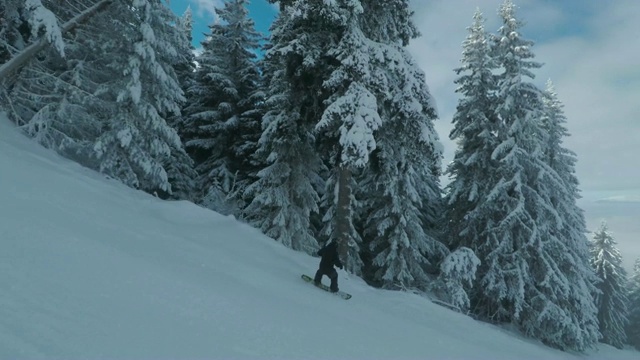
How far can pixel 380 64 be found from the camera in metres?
13.7

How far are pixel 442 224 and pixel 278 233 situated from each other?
37.3ft

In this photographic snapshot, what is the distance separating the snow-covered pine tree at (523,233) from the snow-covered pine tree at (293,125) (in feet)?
29.7

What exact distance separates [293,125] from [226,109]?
295 inches

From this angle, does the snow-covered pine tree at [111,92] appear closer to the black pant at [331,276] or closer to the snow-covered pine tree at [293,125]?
the snow-covered pine tree at [293,125]

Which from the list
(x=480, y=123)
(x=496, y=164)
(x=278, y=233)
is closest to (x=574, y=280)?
(x=496, y=164)

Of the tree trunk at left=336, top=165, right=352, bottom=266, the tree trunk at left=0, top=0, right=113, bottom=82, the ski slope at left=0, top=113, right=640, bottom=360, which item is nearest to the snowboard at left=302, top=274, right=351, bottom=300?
the ski slope at left=0, top=113, right=640, bottom=360

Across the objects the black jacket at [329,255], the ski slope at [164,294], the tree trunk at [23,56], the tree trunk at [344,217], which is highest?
the tree trunk at [23,56]

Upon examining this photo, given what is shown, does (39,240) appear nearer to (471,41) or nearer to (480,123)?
(480,123)

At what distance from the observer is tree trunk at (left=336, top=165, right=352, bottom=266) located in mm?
13078

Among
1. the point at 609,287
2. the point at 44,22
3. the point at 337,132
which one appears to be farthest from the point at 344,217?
the point at 609,287

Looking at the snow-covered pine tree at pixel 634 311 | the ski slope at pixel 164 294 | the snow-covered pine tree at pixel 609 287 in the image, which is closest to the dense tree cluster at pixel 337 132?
the ski slope at pixel 164 294

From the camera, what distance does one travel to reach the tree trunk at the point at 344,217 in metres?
13.1

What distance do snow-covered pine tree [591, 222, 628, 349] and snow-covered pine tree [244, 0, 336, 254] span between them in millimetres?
37848

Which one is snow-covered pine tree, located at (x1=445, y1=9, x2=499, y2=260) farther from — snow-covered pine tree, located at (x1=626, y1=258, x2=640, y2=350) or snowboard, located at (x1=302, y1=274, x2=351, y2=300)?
A: snow-covered pine tree, located at (x1=626, y1=258, x2=640, y2=350)
